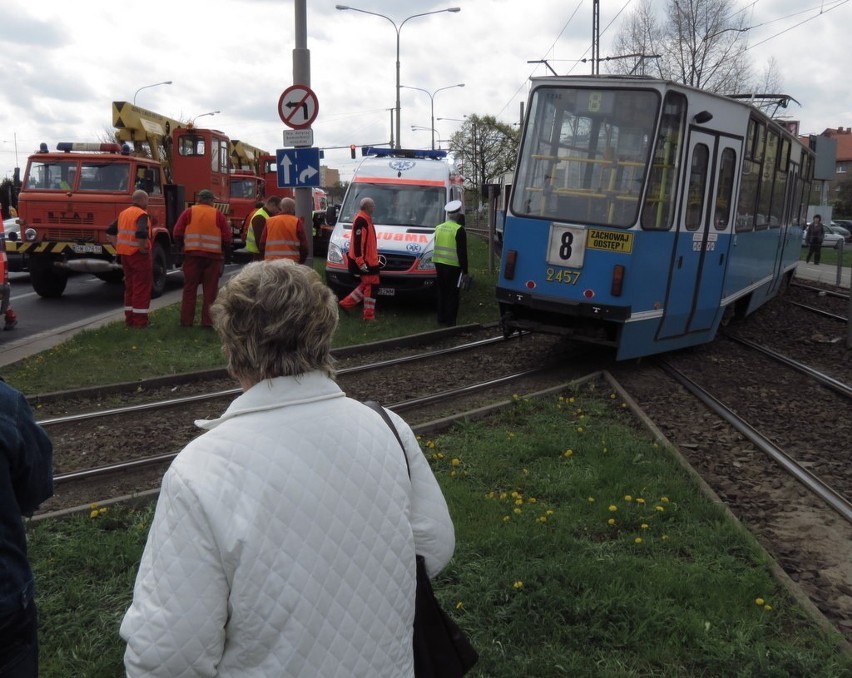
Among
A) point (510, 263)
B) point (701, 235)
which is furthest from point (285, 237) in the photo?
point (701, 235)

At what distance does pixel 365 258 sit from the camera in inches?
502

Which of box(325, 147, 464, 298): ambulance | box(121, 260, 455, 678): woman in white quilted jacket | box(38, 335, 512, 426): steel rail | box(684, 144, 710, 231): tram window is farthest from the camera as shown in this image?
box(325, 147, 464, 298): ambulance

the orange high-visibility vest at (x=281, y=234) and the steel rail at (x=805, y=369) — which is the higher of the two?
the orange high-visibility vest at (x=281, y=234)

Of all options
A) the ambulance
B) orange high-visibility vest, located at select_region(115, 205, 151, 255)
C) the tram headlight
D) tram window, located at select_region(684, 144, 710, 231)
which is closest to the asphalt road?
orange high-visibility vest, located at select_region(115, 205, 151, 255)

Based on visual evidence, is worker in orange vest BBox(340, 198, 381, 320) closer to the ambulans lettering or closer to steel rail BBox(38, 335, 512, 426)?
the ambulans lettering

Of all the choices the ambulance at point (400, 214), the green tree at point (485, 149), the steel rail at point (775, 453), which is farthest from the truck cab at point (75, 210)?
the green tree at point (485, 149)

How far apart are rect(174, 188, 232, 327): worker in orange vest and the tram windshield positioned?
4.45m

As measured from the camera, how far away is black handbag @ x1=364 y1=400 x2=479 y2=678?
218 centimetres

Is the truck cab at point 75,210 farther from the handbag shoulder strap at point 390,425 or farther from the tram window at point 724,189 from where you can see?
the handbag shoulder strap at point 390,425

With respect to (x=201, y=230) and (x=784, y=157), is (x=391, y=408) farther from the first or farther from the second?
(x=784, y=157)

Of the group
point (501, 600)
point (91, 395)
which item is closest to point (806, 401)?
point (501, 600)

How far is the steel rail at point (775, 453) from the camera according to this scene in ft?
18.3

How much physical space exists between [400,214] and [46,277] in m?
7.08

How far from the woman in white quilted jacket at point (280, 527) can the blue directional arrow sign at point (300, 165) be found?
908 centimetres
